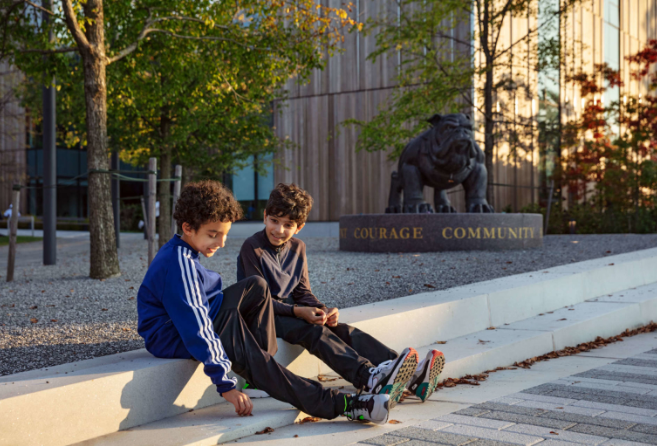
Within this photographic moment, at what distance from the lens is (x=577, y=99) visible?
23.0 meters

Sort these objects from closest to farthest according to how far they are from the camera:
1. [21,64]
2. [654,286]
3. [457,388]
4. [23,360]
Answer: [23,360], [457,388], [654,286], [21,64]

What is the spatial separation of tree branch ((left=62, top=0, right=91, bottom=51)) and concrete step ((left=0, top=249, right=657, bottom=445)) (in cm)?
547

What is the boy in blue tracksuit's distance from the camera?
10.3 feet

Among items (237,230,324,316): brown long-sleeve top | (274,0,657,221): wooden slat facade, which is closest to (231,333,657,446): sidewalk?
(237,230,324,316): brown long-sleeve top

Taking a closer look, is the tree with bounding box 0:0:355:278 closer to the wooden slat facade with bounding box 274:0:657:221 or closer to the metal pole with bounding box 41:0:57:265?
the metal pole with bounding box 41:0:57:265

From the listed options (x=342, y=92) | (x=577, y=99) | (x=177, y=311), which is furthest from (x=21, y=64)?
(x=577, y=99)

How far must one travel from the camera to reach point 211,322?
3.22 metres

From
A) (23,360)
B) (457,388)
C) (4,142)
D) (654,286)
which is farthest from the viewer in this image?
(4,142)

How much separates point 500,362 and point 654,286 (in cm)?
411

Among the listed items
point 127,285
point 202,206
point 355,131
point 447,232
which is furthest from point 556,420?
point 355,131

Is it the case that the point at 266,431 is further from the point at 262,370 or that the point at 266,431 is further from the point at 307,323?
the point at 307,323

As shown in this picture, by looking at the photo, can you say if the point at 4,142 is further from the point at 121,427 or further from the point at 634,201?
the point at 121,427

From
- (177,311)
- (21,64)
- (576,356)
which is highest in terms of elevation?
(21,64)

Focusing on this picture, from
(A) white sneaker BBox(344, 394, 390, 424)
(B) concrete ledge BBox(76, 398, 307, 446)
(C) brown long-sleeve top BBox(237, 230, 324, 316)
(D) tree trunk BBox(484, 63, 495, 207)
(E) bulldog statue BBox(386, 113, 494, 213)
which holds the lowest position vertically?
(B) concrete ledge BBox(76, 398, 307, 446)
